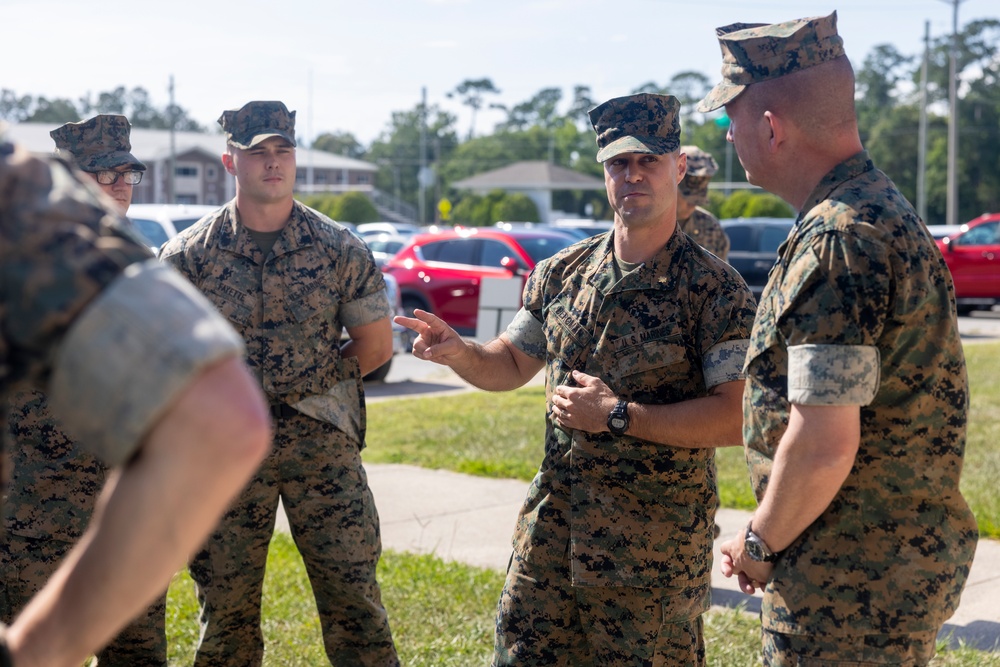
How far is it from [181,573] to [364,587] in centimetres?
208

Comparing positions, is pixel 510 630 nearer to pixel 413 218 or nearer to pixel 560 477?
pixel 560 477

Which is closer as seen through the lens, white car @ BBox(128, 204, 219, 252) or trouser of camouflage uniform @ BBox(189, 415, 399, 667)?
trouser of camouflage uniform @ BBox(189, 415, 399, 667)

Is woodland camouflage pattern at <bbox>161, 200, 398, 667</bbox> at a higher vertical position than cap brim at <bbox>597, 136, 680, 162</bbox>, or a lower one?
lower

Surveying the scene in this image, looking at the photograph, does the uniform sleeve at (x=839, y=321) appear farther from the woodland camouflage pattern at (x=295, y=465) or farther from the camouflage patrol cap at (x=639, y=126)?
the woodland camouflage pattern at (x=295, y=465)

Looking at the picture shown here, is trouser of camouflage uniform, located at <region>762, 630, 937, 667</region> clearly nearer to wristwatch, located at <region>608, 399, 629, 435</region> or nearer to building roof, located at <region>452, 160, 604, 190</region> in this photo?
wristwatch, located at <region>608, 399, 629, 435</region>

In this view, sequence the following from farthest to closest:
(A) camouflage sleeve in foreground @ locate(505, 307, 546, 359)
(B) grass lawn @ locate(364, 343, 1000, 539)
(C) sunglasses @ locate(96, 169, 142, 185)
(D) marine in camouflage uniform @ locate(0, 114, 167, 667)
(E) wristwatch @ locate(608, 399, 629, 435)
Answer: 1. (B) grass lawn @ locate(364, 343, 1000, 539)
2. (C) sunglasses @ locate(96, 169, 142, 185)
3. (D) marine in camouflage uniform @ locate(0, 114, 167, 667)
4. (A) camouflage sleeve in foreground @ locate(505, 307, 546, 359)
5. (E) wristwatch @ locate(608, 399, 629, 435)

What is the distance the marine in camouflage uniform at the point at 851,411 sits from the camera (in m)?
2.42

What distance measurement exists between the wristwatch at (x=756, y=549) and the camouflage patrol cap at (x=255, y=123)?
8.37ft

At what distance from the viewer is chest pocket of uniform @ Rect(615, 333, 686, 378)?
3.41m

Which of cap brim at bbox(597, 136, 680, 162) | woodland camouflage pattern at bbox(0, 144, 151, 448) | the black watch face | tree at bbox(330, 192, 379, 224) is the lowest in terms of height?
the black watch face

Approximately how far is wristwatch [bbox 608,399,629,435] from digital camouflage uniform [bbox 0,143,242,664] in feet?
6.79

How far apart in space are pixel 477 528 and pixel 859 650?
437 cm

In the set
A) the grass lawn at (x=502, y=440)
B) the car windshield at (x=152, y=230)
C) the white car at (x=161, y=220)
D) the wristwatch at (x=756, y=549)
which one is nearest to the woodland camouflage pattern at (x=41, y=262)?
the wristwatch at (x=756, y=549)

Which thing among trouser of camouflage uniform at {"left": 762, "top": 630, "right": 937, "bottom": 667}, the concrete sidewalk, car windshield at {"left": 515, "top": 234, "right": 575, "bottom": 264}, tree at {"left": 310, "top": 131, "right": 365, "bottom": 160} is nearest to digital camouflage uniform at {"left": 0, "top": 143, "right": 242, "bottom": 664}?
trouser of camouflage uniform at {"left": 762, "top": 630, "right": 937, "bottom": 667}
